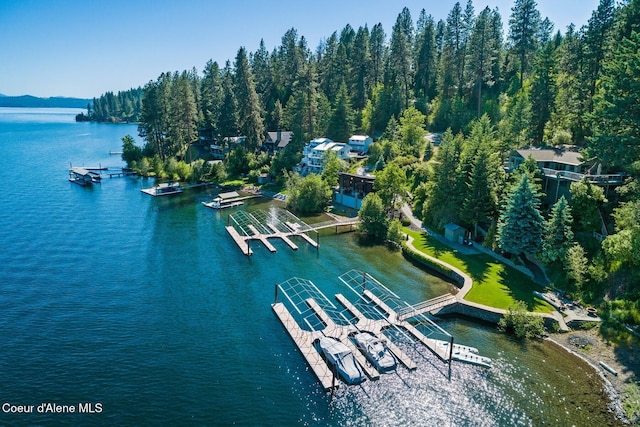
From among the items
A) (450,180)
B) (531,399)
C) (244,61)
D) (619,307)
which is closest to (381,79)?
(244,61)

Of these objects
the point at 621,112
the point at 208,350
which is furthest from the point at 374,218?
the point at 208,350

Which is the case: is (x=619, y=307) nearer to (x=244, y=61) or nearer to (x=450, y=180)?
(x=450, y=180)

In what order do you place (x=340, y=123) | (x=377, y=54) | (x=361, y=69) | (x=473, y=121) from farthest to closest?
1. (x=377, y=54)
2. (x=361, y=69)
3. (x=340, y=123)
4. (x=473, y=121)

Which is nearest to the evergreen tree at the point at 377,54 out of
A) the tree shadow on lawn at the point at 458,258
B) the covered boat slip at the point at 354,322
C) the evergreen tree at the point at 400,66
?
the evergreen tree at the point at 400,66

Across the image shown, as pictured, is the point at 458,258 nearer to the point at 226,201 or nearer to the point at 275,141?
the point at 226,201

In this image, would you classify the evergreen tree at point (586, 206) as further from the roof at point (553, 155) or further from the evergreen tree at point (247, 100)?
the evergreen tree at point (247, 100)

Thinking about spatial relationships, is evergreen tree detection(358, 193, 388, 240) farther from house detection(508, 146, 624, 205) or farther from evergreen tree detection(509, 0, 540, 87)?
evergreen tree detection(509, 0, 540, 87)

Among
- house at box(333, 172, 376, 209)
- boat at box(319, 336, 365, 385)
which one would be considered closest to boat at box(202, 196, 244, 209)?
house at box(333, 172, 376, 209)
